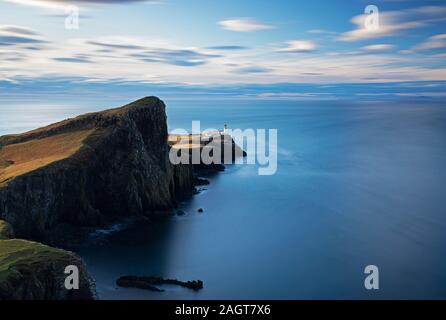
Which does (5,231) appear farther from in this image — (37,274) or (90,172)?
(90,172)

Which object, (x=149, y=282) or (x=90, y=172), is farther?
(x=90, y=172)

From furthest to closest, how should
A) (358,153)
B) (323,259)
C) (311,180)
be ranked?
(358,153) < (311,180) < (323,259)

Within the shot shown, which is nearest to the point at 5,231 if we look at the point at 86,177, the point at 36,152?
the point at 86,177

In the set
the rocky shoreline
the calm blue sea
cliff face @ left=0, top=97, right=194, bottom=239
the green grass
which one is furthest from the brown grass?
the green grass

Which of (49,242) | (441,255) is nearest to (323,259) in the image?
(441,255)

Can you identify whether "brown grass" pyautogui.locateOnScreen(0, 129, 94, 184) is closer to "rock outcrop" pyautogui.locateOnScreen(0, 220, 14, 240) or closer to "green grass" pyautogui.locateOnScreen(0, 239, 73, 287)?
"rock outcrop" pyautogui.locateOnScreen(0, 220, 14, 240)

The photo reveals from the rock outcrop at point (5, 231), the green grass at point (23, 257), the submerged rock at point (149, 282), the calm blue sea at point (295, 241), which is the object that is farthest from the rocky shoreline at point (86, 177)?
the submerged rock at point (149, 282)
